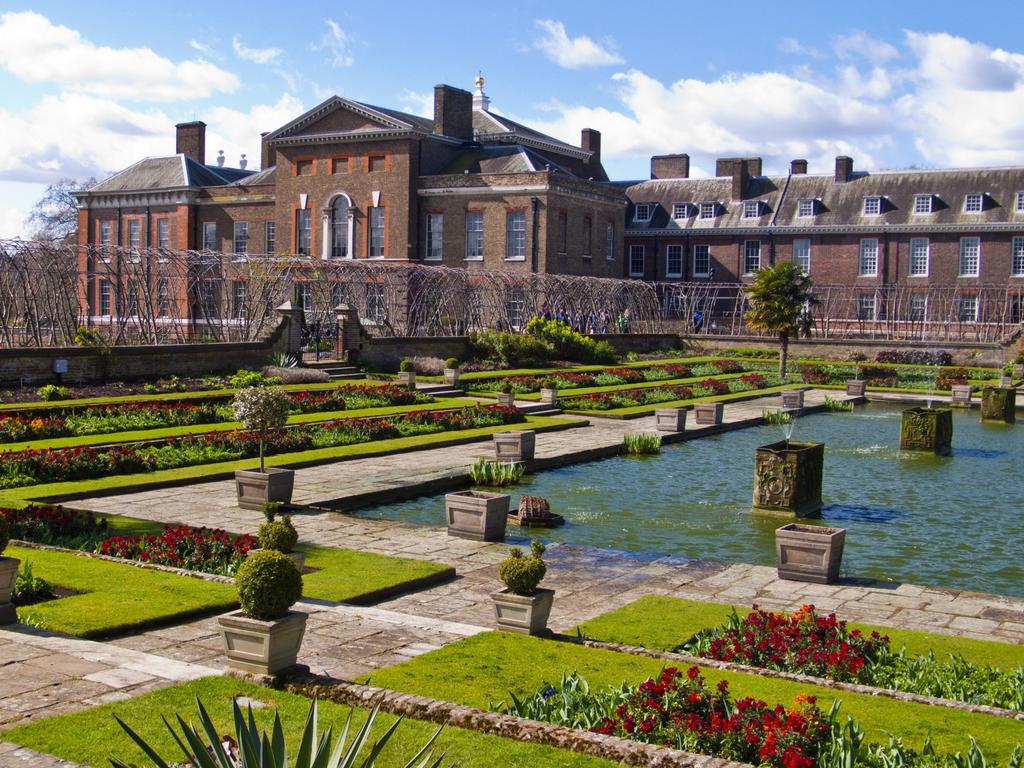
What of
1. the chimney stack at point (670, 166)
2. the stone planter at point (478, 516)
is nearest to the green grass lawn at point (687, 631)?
the stone planter at point (478, 516)

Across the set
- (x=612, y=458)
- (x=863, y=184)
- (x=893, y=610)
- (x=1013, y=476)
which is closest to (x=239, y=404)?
(x=612, y=458)

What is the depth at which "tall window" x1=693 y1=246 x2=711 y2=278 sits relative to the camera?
61.6 metres

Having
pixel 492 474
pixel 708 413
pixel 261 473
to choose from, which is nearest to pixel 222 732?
pixel 261 473

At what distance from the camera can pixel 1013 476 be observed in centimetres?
2064

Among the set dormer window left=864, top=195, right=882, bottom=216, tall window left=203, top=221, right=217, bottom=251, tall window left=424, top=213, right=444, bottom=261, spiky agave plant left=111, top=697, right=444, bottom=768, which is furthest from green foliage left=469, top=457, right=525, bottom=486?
tall window left=203, top=221, right=217, bottom=251

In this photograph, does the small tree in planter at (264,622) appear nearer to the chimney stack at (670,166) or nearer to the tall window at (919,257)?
A: the tall window at (919,257)

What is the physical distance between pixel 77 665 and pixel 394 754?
9.27ft

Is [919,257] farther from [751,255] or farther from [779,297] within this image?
[779,297]

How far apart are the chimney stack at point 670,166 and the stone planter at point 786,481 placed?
169 feet

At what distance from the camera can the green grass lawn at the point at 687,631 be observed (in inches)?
364

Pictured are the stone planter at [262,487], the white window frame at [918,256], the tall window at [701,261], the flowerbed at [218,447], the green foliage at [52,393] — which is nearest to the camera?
the stone planter at [262,487]

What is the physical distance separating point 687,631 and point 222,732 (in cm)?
454

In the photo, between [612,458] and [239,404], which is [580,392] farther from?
[239,404]

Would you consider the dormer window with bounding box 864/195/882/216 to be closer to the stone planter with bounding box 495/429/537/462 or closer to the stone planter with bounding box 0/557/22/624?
the stone planter with bounding box 495/429/537/462
